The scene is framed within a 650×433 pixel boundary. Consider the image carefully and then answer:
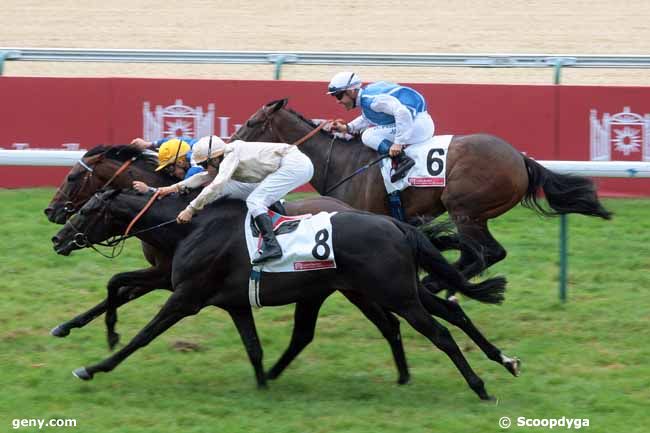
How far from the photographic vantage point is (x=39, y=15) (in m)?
20.4

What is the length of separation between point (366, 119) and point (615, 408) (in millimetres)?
3644

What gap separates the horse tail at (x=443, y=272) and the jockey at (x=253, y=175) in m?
0.87

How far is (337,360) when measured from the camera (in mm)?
7879

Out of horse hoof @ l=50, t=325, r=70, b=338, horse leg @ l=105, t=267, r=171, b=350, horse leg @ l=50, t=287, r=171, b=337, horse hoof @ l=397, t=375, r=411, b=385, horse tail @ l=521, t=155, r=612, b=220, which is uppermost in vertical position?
horse tail @ l=521, t=155, r=612, b=220

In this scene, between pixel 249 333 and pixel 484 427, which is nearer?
pixel 484 427

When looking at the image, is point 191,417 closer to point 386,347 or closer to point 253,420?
point 253,420

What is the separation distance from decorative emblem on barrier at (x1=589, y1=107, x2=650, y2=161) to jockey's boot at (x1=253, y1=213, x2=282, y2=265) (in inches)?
214

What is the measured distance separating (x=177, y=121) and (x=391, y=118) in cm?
361

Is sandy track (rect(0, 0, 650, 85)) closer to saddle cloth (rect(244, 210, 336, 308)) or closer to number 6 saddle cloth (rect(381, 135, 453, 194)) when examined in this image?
number 6 saddle cloth (rect(381, 135, 453, 194))

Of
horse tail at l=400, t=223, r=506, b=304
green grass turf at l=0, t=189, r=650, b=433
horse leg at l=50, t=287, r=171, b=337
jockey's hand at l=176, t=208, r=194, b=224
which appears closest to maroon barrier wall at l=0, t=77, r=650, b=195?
green grass turf at l=0, t=189, r=650, b=433

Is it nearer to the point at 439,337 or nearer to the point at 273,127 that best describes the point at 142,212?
the point at 439,337

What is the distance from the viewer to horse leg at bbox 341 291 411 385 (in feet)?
24.1

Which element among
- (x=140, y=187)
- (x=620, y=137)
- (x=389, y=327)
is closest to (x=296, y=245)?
(x=389, y=327)

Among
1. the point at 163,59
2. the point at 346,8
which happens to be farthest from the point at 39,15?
the point at 163,59
